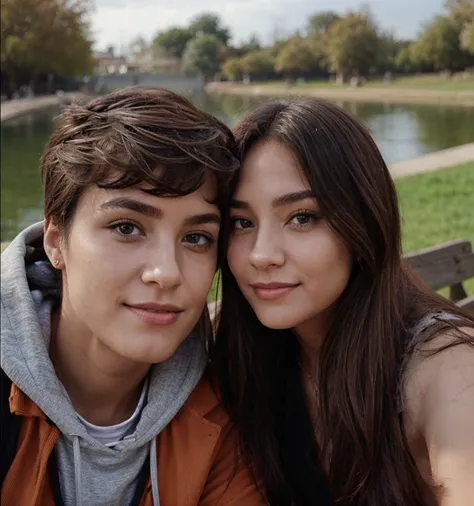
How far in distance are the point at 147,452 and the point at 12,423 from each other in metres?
0.43

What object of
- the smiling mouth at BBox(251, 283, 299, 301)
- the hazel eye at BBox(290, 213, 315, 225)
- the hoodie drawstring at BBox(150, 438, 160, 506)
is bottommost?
the hoodie drawstring at BBox(150, 438, 160, 506)

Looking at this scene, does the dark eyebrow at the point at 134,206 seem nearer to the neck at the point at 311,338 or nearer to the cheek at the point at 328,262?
the cheek at the point at 328,262

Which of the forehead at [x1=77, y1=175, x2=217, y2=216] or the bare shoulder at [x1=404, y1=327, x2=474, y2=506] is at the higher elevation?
the forehead at [x1=77, y1=175, x2=217, y2=216]

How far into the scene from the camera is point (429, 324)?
76.0 inches

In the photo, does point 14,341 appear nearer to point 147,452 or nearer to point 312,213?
point 147,452

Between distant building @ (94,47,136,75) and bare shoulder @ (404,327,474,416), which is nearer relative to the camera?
bare shoulder @ (404,327,474,416)

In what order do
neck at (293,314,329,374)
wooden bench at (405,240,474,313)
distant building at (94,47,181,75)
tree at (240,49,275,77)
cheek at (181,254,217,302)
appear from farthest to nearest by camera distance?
distant building at (94,47,181,75), tree at (240,49,275,77), wooden bench at (405,240,474,313), neck at (293,314,329,374), cheek at (181,254,217,302)

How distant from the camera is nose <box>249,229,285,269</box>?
1863mm

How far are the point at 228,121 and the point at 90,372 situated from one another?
99.3 inches

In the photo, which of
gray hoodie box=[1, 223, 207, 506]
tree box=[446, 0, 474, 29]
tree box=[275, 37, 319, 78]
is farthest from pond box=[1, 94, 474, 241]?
tree box=[275, 37, 319, 78]

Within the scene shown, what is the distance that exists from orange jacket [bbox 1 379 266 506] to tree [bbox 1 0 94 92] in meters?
28.5

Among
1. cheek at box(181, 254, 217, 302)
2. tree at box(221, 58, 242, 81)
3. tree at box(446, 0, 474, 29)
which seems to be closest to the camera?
cheek at box(181, 254, 217, 302)

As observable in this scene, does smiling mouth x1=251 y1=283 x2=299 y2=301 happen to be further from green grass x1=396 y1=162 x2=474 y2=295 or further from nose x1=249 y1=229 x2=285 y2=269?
green grass x1=396 y1=162 x2=474 y2=295

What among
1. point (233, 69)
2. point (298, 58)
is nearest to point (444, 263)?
point (298, 58)
